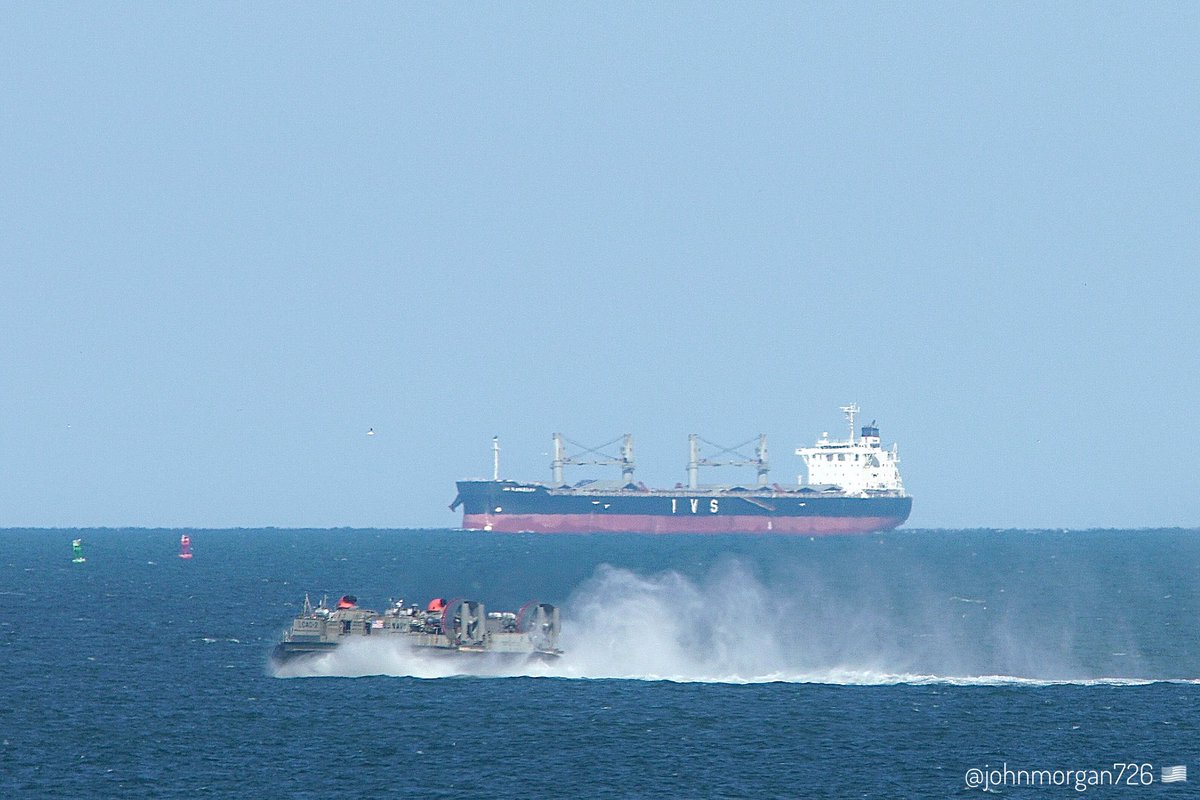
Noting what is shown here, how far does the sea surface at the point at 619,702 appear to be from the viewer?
169 feet

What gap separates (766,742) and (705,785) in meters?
7.69

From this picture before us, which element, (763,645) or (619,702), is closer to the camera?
(619,702)

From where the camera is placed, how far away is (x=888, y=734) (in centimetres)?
5953

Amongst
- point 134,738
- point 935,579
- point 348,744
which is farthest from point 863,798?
point 935,579

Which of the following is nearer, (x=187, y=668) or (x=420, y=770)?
(x=420, y=770)

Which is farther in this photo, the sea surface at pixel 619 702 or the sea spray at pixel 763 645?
the sea spray at pixel 763 645

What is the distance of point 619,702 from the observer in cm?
6706

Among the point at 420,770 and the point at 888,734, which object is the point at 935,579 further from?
the point at 420,770

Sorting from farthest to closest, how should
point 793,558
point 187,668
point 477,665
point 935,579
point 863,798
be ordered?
1. point 793,558
2. point 935,579
3. point 187,668
4. point 477,665
5. point 863,798

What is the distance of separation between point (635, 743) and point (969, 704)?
53.3ft

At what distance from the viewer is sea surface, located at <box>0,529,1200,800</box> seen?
51.5m

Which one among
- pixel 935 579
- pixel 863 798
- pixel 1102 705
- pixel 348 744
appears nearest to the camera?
pixel 863 798

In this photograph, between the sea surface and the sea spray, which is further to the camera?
the sea spray

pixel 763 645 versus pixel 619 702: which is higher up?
pixel 763 645
